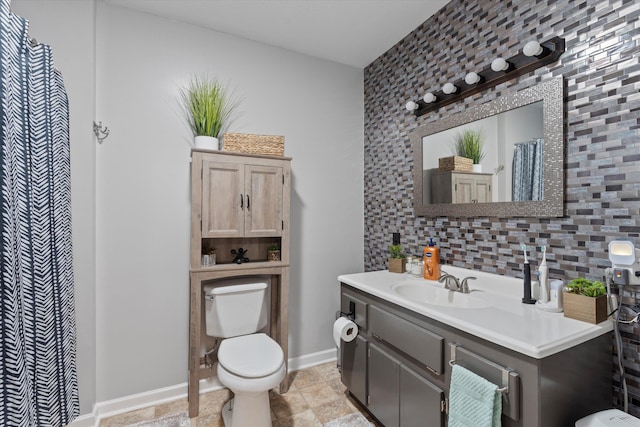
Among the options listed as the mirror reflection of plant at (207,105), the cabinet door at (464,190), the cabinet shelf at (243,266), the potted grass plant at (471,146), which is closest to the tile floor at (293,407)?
the cabinet shelf at (243,266)

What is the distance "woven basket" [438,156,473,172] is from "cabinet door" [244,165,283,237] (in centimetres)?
110

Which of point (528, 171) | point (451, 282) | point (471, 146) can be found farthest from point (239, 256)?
point (528, 171)

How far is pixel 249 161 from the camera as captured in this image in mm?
2047

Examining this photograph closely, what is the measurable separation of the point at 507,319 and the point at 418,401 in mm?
583

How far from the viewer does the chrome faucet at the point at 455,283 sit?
1.71m

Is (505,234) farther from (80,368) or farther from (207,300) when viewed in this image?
(80,368)

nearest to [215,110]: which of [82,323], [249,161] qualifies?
[249,161]

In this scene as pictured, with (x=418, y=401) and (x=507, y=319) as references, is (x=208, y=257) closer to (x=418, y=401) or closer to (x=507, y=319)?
(x=418, y=401)

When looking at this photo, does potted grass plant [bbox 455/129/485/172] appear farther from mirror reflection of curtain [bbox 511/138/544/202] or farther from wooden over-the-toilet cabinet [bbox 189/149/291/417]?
wooden over-the-toilet cabinet [bbox 189/149/291/417]

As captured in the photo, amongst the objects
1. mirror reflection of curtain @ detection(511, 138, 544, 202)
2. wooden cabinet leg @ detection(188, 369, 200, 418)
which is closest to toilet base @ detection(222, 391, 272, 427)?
wooden cabinet leg @ detection(188, 369, 200, 418)

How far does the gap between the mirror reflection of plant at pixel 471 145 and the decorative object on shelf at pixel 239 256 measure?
1601 mm

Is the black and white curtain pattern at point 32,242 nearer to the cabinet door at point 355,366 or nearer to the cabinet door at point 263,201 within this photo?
the cabinet door at point 263,201

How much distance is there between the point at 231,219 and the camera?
6.60ft

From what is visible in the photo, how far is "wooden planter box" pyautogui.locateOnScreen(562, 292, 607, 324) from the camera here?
1.15 m
